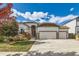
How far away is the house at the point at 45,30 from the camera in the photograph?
6.01 m

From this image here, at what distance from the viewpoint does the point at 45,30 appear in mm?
6074

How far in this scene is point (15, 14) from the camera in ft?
19.6

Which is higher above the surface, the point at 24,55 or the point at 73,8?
the point at 73,8

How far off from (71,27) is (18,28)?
687 mm

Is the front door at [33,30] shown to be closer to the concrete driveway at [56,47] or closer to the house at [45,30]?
the house at [45,30]

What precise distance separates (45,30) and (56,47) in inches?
10.8

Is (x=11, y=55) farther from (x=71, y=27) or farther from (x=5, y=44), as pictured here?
(x=71, y=27)

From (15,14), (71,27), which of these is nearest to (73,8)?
(71,27)

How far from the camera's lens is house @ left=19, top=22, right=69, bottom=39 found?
6008mm

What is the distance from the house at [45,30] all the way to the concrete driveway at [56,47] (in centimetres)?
7

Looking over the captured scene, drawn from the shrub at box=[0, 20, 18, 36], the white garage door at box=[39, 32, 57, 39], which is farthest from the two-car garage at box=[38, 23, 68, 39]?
the shrub at box=[0, 20, 18, 36]

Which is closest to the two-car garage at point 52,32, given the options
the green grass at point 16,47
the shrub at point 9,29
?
the green grass at point 16,47

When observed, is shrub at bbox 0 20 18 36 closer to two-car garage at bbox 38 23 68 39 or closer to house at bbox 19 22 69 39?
house at bbox 19 22 69 39

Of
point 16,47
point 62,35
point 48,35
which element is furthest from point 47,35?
point 16,47
